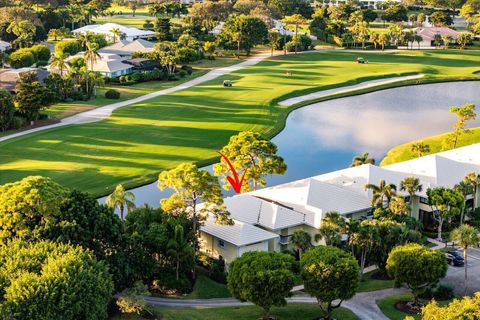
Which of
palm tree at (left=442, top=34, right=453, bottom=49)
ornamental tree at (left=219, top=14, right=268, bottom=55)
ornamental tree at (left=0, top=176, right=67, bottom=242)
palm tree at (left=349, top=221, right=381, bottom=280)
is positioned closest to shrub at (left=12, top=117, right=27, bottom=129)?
ornamental tree at (left=0, top=176, right=67, bottom=242)

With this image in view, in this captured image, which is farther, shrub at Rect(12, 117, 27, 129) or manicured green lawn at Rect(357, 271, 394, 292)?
shrub at Rect(12, 117, 27, 129)

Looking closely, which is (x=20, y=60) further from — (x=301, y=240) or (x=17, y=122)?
(x=301, y=240)

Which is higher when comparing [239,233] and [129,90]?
[129,90]

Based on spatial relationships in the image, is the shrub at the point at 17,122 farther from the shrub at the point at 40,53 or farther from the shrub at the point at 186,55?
the shrub at the point at 186,55

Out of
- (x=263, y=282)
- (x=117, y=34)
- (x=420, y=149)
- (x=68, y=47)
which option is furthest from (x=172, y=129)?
(x=117, y=34)

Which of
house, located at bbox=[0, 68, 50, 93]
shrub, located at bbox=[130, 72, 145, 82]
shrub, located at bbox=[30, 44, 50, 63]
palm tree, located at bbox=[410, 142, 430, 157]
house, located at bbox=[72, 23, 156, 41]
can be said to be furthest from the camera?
house, located at bbox=[72, 23, 156, 41]

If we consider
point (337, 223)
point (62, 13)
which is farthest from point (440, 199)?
point (62, 13)

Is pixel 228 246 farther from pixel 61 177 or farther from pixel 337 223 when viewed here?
pixel 61 177

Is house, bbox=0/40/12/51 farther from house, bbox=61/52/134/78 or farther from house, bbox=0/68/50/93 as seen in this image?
house, bbox=0/68/50/93

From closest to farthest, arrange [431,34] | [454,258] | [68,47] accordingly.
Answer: [454,258], [68,47], [431,34]
